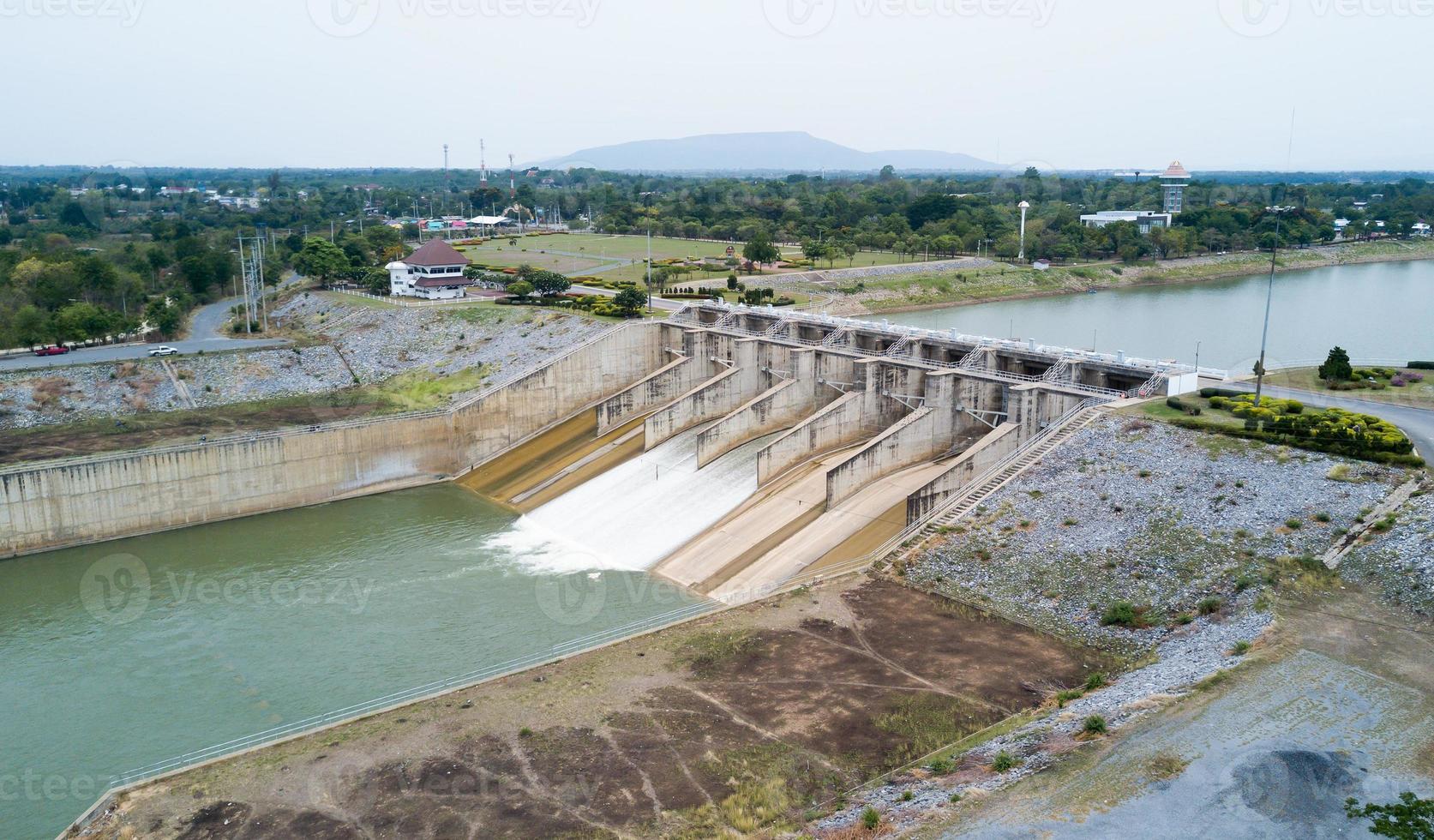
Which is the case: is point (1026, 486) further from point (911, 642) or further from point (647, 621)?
point (647, 621)

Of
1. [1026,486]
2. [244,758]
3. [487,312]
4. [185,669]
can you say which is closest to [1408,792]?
[1026,486]

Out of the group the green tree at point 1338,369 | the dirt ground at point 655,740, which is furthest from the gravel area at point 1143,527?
the green tree at point 1338,369

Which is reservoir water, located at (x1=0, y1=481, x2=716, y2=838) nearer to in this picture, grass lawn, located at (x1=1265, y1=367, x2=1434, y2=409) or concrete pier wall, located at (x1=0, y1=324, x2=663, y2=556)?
concrete pier wall, located at (x1=0, y1=324, x2=663, y2=556)

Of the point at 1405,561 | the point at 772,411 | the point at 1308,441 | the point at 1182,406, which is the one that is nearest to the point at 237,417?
the point at 772,411

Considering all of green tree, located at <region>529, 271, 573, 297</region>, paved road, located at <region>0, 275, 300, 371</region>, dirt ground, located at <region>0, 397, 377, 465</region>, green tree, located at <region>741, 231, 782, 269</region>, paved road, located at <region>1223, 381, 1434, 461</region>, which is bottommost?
dirt ground, located at <region>0, 397, 377, 465</region>

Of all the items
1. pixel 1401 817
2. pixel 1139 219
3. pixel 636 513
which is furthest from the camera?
pixel 1139 219

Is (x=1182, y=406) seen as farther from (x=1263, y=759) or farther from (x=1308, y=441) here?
(x=1263, y=759)

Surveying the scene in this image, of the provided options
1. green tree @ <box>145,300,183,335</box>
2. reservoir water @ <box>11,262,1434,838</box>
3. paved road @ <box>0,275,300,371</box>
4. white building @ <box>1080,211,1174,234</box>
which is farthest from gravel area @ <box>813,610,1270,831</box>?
white building @ <box>1080,211,1174,234</box>
